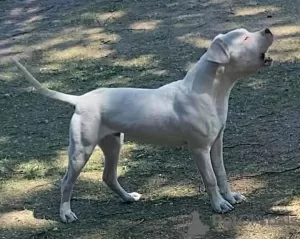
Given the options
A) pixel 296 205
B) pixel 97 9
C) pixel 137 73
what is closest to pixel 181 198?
pixel 296 205

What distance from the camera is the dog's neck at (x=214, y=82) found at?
178 inches

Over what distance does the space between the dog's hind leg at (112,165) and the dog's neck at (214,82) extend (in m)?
0.64

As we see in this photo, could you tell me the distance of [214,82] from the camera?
4.54m

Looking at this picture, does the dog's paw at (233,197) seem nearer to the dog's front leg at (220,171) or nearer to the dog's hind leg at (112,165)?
the dog's front leg at (220,171)

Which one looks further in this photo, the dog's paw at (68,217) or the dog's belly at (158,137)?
the dog's paw at (68,217)

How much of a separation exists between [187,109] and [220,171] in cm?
53

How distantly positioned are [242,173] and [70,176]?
4.28 feet

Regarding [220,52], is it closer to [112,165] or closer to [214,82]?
[214,82]

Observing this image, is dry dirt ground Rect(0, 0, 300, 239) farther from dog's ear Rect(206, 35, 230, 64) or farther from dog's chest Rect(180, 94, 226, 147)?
dog's ear Rect(206, 35, 230, 64)

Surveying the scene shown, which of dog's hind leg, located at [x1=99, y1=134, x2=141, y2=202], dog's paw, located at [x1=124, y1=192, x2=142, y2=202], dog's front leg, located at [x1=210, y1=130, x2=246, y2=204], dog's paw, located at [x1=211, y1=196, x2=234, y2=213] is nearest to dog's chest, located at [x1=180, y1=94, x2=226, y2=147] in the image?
dog's front leg, located at [x1=210, y1=130, x2=246, y2=204]

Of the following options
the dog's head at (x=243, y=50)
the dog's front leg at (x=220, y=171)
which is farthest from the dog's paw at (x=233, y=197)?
the dog's head at (x=243, y=50)

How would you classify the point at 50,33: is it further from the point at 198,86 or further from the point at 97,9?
the point at 198,86

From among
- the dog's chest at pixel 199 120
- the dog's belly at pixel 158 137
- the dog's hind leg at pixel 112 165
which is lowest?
the dog's hind leg at pixel 112 165

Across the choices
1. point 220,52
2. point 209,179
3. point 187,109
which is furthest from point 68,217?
point 220,52
